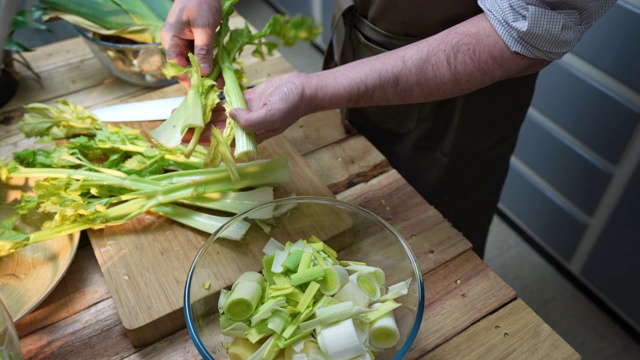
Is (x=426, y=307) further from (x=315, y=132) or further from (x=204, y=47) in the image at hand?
(x=204, y=47)

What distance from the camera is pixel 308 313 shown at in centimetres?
70

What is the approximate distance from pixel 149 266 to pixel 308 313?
0.31 metres

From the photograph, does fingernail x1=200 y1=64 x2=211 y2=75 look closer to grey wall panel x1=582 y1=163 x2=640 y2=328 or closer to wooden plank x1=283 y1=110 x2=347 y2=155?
wooden plank x1=283 y1=110 x2=347 y2=155

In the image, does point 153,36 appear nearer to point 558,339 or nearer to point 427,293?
point 427,293

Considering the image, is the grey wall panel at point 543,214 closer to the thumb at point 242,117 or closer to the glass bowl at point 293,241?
the glass bowl at point 293,241

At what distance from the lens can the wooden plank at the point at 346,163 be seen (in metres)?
1.04

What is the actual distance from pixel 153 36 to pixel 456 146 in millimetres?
737

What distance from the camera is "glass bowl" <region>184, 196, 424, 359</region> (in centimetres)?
72

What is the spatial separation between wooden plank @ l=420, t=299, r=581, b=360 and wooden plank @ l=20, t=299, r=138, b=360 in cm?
46

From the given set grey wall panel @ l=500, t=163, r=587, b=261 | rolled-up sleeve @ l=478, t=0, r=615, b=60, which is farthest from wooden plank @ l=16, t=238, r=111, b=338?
grey wall panel @ l=500, t=163, r=587, b=261

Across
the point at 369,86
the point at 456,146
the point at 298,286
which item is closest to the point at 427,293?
the point at 298,286

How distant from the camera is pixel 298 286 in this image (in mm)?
716

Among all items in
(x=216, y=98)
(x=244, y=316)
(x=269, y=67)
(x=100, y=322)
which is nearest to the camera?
(x=244, y=316)

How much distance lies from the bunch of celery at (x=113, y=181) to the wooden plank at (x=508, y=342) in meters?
0.38
